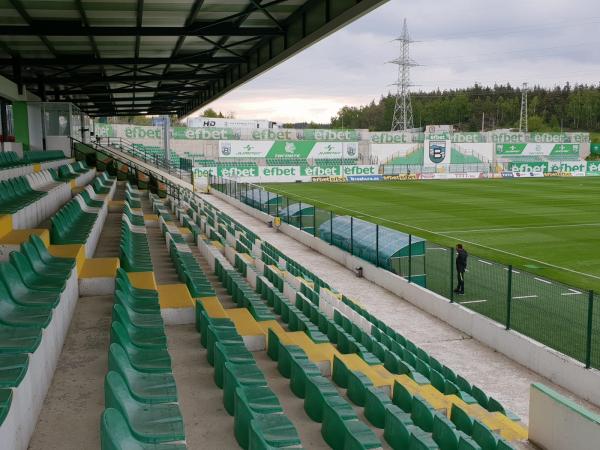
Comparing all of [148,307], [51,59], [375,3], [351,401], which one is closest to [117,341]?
[148,307]

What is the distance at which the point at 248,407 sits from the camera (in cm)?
384

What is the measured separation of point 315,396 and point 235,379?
2.62 feet

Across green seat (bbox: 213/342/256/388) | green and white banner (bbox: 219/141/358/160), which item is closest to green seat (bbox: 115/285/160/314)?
green seat (bbox: 213/342/256/388)

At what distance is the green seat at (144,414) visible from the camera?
3.23m

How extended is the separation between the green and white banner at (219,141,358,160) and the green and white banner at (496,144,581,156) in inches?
727

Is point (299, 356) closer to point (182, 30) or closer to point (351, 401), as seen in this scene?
point (351, 401)

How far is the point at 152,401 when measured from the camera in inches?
149

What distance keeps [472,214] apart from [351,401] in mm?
25111

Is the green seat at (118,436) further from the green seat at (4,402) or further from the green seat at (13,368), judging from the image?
the green seat at (13,368)

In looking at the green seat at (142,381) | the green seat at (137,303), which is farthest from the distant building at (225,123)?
the green seat at (142,381)

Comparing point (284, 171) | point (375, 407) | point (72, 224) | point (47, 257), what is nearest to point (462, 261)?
point (72, 224)

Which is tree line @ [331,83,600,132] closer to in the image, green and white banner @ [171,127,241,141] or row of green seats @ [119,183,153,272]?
green and white banner @ [171,127,241,141]

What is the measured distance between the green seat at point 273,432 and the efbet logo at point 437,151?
202 feet

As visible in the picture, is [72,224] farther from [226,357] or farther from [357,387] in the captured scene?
[357,387]
